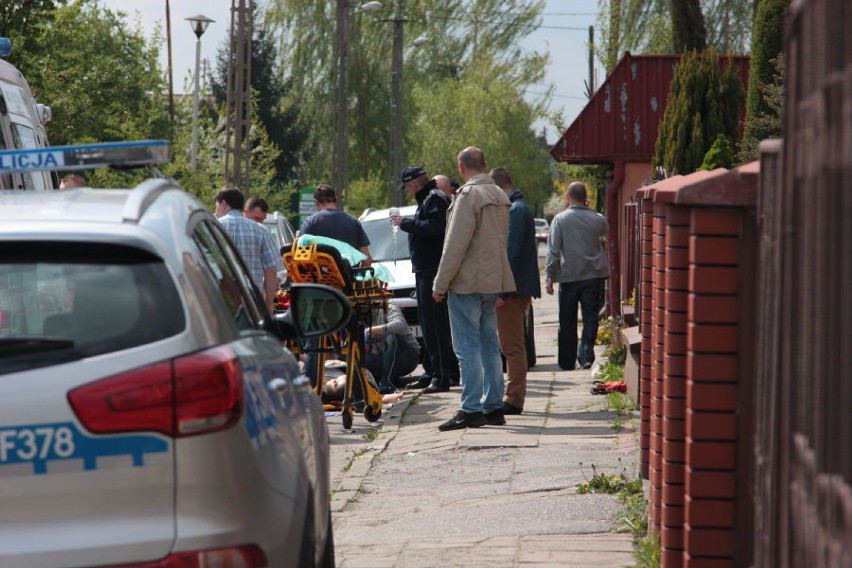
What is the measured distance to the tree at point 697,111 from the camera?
15.2 metres

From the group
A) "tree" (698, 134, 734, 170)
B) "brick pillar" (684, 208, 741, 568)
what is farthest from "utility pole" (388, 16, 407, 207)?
"brick pillar" (684, 208, 741, 568)

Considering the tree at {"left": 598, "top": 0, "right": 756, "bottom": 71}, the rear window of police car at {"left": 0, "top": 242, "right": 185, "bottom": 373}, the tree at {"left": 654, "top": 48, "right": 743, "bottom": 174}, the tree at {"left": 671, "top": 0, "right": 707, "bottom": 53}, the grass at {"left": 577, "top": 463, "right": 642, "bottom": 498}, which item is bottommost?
the grass at {"left": 577, "top": 463, "right": 642, "bottom": 498}

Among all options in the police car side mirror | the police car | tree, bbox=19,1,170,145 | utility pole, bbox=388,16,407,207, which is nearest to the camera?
the police car

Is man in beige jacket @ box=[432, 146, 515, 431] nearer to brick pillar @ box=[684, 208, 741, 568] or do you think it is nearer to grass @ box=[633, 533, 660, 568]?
grass @ box=[633, 533, 660, 568]

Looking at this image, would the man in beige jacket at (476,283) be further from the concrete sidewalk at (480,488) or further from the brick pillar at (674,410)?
the brick pillar at (674,410)

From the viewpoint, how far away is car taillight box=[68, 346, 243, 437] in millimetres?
3332

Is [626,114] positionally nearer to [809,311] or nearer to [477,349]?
[477,349]

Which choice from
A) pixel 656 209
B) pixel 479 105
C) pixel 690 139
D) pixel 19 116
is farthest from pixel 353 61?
pixel 656 209

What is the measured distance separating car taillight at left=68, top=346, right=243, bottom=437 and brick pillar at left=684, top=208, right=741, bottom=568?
1619 millimetres

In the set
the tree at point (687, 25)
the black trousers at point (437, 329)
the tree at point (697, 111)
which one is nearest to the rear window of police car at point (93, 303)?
the black trousers at point (437, 329)

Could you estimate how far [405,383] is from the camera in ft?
46.2

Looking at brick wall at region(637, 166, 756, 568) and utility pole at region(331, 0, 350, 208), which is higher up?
utility pole at region(331, 0, 350, 208)

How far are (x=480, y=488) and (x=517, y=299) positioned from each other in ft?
11.9

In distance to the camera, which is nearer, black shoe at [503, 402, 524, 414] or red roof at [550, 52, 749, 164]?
black shoe at [503, 402, 524, 414]
